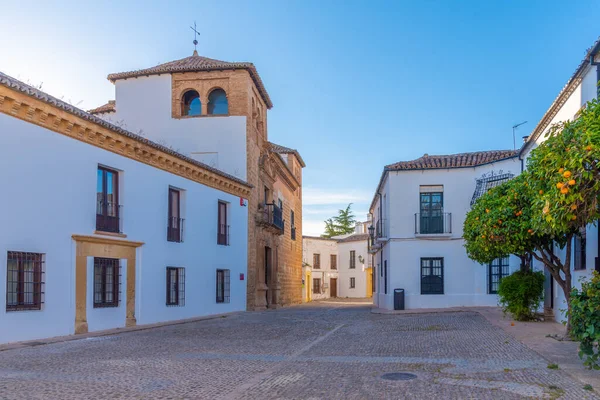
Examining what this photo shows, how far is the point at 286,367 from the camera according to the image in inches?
334

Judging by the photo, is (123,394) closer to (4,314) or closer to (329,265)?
(4,314)

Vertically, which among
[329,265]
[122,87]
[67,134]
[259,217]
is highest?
[122,87]

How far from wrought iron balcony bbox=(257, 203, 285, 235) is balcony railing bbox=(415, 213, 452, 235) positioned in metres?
6.71

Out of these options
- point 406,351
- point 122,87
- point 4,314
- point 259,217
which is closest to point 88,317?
point 4,314

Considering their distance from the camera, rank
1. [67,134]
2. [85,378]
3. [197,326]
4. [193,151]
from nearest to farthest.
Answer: [85,378] < [67,134] < [197,326] < [193,151]

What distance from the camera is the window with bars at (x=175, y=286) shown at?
18.7m

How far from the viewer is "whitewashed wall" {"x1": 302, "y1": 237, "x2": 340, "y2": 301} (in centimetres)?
5275

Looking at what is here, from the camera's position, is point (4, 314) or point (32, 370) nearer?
point (32, 370)

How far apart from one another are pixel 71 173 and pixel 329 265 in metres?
41.6

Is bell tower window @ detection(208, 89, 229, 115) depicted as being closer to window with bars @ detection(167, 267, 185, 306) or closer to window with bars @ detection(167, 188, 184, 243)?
window with bars @ detection(167, 188, 184, 243)

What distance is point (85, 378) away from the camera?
299 inches

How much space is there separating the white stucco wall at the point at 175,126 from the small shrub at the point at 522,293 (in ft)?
41.1

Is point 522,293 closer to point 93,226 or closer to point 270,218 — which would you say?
point 93,226

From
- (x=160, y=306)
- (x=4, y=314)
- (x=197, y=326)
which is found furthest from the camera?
(x=160, y=306)
